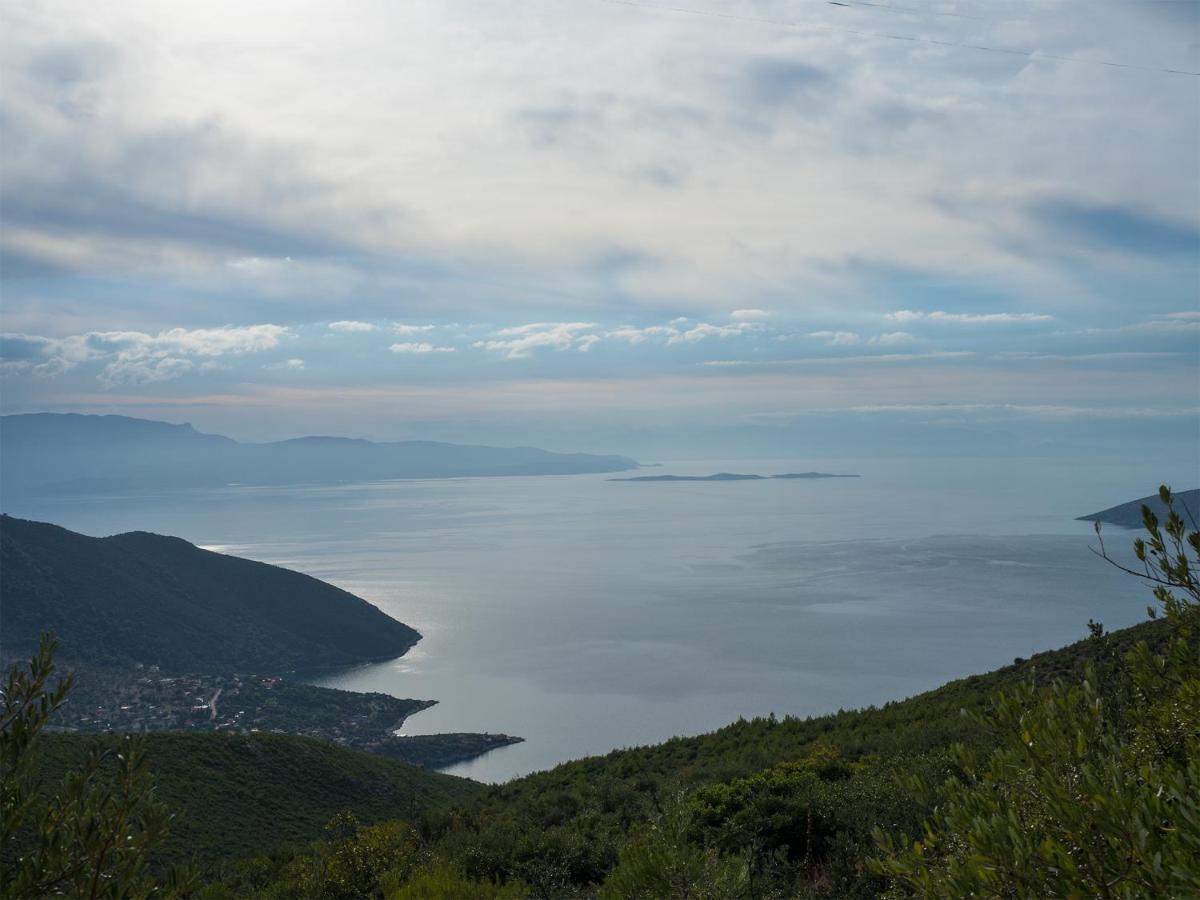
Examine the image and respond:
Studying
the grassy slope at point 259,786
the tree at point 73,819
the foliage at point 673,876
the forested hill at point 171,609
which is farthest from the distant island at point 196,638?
the foliage at point 673,876

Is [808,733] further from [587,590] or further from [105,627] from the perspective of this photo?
[587,590]

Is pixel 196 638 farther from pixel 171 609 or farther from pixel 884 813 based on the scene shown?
pixel 884 813

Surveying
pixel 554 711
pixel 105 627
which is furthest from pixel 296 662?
pixel 554 711

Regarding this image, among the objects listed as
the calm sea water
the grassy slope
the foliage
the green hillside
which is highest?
the foliage

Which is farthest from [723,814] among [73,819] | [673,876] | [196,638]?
[196,638]

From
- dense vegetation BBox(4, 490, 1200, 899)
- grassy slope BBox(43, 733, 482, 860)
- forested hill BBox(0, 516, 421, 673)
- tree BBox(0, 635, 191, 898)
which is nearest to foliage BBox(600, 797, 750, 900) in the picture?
dense vegetation BBox(4, 490, 1200, 899)

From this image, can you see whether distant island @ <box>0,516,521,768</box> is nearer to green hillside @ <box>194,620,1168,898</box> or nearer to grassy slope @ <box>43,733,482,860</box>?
grassy slope @ <box>43,733,482,860</box>
